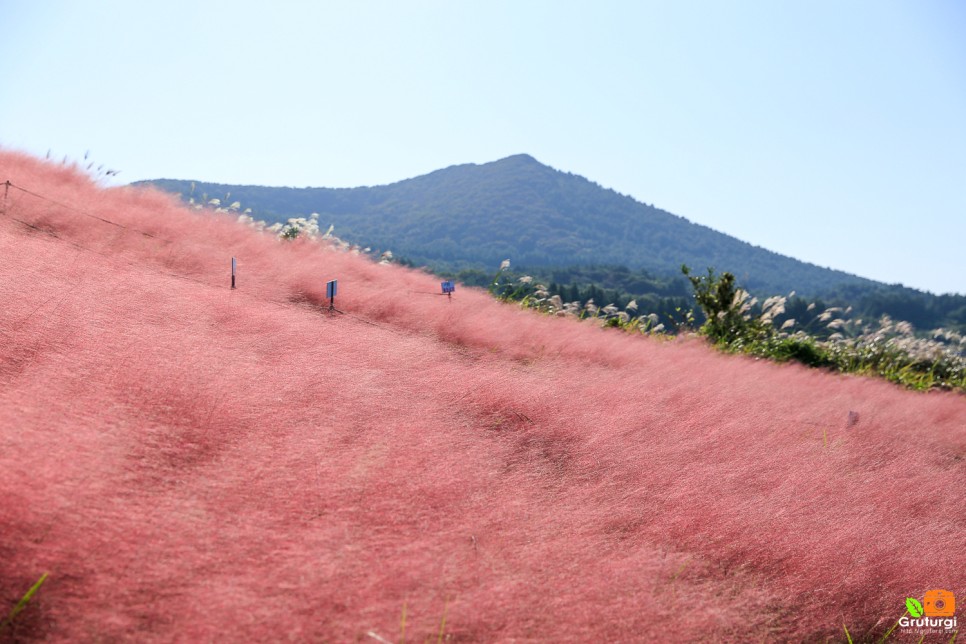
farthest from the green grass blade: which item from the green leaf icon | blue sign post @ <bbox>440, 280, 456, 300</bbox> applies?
blue sign post @ <bbox>440, 280, 456, 300</bbox>

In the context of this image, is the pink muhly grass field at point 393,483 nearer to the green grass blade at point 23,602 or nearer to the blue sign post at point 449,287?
the green grass blade at point 23,602

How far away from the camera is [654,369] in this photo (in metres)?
8.05

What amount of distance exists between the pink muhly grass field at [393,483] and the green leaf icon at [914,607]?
0.24 ft

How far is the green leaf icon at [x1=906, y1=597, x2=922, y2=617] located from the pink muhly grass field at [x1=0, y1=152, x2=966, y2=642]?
7 cm

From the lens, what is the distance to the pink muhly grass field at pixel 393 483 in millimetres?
2832

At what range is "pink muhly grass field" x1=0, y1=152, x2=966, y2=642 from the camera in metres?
2.83

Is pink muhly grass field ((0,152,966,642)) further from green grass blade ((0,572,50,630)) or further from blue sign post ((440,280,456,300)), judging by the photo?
blue sign post ((440,280,456,300))

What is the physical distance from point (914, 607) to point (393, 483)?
354 cm

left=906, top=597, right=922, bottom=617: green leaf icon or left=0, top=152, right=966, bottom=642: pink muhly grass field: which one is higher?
left=0, top=152, right=966, bottom=642: pink muhly grass field

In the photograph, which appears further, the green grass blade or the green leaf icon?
the green leaf icon

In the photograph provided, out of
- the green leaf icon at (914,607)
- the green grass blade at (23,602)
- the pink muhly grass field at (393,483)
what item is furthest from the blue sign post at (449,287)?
the green grass blade at (23,602)

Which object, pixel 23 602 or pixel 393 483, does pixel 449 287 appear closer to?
pixel 393 483

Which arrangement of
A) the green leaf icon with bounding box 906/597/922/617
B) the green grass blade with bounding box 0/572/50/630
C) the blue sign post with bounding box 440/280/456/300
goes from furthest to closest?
the blue sign post with bounding box 440/280/456/300 < the green leaf icon with bounding box 906/597/922/617 < the green grass blade with bounding box 0/572/50/630

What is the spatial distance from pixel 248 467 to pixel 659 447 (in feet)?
11.1
